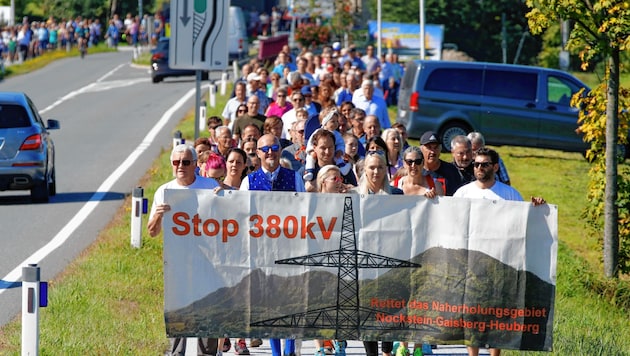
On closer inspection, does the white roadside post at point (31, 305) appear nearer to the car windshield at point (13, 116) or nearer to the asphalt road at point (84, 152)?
the asphalt road at point (84, 152)

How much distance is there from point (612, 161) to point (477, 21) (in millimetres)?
56424

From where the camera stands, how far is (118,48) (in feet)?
241

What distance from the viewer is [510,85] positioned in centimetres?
2773

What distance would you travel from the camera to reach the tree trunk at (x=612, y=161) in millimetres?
15383

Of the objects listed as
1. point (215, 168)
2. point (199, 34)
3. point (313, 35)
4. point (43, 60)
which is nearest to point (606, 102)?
point (199, 34)

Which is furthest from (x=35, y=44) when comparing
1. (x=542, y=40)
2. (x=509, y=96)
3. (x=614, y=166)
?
(x=614, y=166)

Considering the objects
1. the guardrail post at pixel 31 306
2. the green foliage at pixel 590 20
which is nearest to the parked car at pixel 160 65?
the green foliage at pixel 590 20

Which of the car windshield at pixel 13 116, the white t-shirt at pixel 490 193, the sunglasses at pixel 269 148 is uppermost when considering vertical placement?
the sunglasses at pixel 269 148

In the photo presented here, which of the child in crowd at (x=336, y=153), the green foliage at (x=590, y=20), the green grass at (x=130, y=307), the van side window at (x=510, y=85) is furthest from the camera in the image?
the van side window at (x=510, y=85)

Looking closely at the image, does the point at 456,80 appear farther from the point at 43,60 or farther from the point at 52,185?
the point at 43,60

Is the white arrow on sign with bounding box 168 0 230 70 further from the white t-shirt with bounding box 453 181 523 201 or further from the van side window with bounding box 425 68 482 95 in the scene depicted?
the van side window with bounding box 425 68 482 95

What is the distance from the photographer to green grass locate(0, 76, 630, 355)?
1073 cm

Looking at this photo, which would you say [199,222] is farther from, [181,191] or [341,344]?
[341,344]

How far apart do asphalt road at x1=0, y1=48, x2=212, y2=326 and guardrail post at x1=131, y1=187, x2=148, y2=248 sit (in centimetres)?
78
